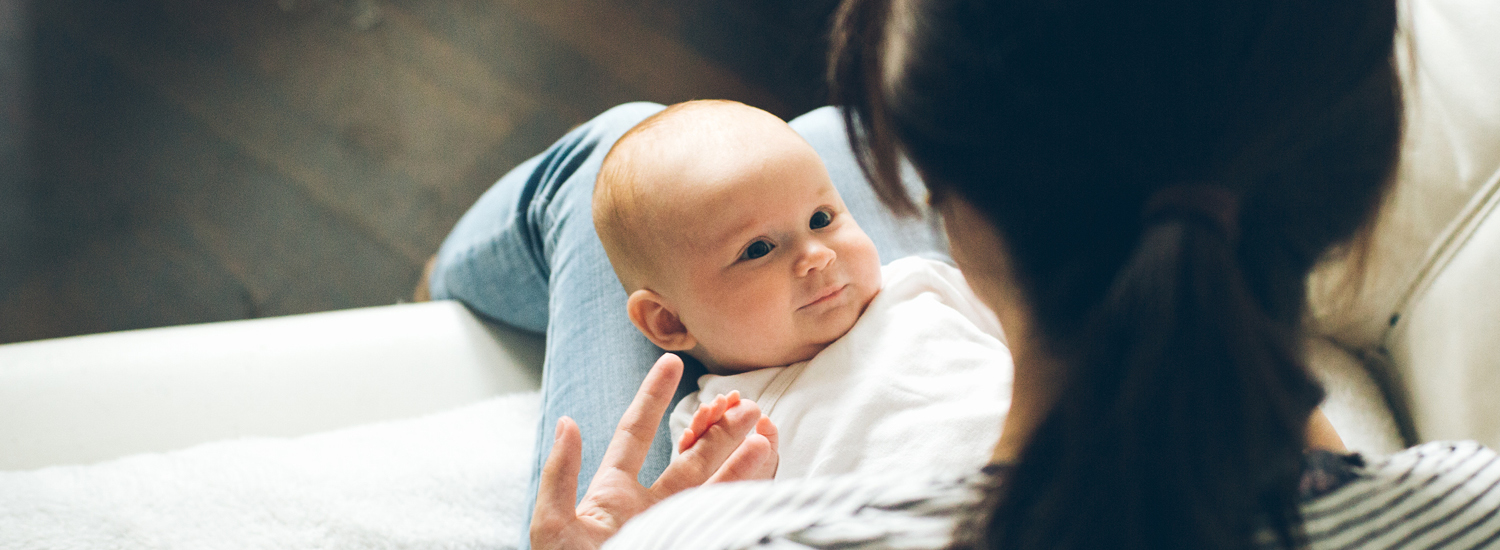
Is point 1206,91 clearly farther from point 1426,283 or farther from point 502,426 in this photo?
point 502,426

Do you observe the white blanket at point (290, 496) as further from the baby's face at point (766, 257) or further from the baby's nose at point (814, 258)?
the baby's nose at point (814, 258)

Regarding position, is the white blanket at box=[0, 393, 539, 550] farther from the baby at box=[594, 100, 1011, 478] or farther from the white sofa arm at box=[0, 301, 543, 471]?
the baby at box=[594, 100, 1011, 478]

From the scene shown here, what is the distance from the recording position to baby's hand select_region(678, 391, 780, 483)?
2.07 ft

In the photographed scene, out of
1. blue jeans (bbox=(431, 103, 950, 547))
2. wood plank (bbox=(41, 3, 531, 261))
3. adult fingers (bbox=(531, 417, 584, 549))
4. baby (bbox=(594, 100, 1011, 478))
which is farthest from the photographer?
wood plank (bbox=(41, 3, 531, 261))

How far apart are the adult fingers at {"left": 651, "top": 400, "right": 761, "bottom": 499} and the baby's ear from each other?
0.15 metres

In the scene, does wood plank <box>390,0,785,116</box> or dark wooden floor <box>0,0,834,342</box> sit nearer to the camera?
dark wooden floor <box>0,0,834,342</box>

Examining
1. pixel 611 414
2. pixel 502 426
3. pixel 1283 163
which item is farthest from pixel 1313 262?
pixel 502 426

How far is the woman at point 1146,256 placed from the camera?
368mm

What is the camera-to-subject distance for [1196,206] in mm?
370

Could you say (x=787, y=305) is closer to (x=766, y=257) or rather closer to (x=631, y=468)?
(x=766, y=257)

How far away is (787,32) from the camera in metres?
1.88

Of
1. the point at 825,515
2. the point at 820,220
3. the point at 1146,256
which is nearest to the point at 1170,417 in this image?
the point at 1146,256

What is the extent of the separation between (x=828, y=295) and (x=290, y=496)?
A: 565mm

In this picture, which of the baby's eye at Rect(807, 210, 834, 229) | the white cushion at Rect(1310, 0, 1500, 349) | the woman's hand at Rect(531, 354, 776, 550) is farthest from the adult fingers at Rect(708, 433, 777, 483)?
the white cushion at Rect(1310, 0, 1500, 349)
